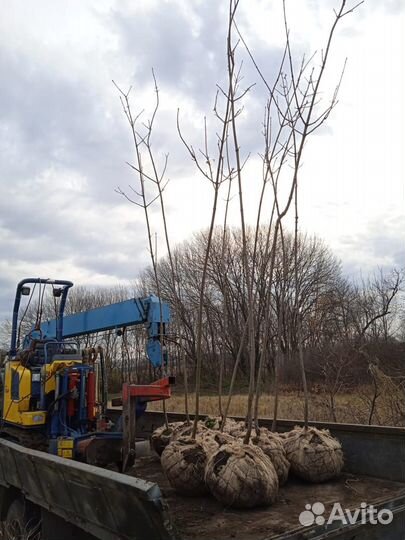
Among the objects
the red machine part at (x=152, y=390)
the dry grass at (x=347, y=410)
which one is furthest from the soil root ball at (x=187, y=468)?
the dry grass at (x=347, y=410)

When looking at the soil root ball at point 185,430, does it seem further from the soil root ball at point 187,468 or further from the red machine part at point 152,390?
the soil root ball at point 187,468

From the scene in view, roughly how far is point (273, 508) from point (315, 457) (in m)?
0.76

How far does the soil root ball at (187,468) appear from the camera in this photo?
4043 mm

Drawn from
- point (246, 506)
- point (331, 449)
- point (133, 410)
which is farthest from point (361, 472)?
point (133, 410)

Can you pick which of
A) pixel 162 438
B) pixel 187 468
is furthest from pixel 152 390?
pixel 187 468

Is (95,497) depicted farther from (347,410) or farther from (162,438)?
(347,410)

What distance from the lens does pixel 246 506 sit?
143 inches

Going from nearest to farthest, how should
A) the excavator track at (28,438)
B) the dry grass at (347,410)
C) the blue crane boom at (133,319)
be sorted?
the excavator track at (28,438)
the blue crane boom at (133,319)
the dry grass at (347,410)

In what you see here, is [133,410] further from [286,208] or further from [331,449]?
[286,208]

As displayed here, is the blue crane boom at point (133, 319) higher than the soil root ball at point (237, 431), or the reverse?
the blue crane boom at point (133, 319)

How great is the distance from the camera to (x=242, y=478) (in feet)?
11.9

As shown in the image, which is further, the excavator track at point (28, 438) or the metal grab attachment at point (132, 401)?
the excavator track at point (28, 438)

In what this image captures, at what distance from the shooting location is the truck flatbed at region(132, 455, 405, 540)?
3.28m

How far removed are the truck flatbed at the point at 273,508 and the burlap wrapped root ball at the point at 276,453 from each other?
13cm
